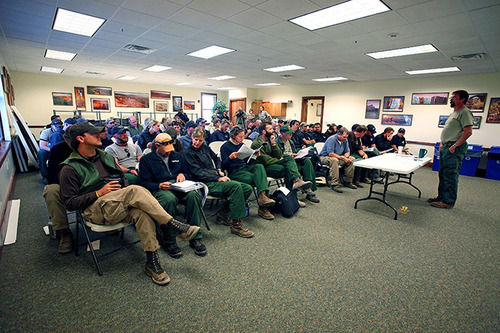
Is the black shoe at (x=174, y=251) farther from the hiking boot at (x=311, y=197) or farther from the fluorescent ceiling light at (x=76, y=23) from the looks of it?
the fluorescent ceiling light at (x=76, y=23)

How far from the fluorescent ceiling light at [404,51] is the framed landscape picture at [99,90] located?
35.4ft

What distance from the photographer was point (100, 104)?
426 inches

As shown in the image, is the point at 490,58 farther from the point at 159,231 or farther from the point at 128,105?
the point at 128,105

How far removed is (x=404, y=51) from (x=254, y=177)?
4.45 metres

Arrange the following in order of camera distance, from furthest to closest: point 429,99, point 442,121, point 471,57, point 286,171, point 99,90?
point 99,90
point 429,99
point 442,121
point 471,57
point 286,171

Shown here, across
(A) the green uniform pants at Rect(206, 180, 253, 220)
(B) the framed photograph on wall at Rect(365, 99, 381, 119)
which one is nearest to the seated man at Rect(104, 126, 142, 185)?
(A) the green uniform pants at Rect(206, 180, 253, 220)

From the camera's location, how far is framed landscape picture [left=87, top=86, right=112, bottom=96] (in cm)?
1057

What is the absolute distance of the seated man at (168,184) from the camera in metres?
2.51

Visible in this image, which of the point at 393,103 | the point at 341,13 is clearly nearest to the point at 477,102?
the point at 393,103

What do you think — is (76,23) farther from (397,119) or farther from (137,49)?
(397,119)

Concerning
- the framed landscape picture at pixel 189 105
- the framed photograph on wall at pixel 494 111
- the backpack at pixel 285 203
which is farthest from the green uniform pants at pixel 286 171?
the framed landscape picture at pixel 189 105

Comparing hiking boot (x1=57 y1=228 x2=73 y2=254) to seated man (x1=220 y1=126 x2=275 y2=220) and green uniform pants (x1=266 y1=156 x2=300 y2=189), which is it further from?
green uniform pants (x1=266 y1=156 x2=300 y2=189)

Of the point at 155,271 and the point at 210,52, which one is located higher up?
the point at 210,52

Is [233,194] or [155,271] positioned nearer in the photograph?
[155,271]
